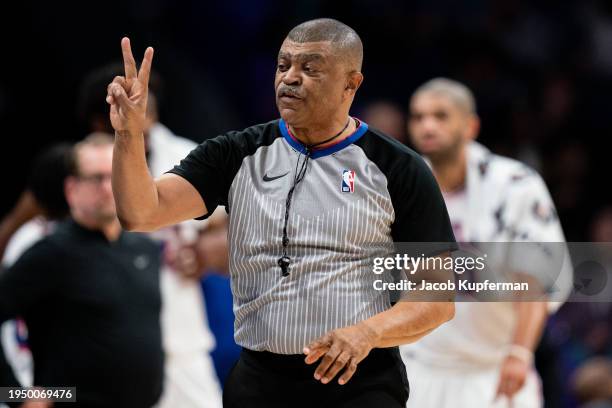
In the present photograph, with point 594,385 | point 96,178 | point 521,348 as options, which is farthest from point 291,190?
point 594,385

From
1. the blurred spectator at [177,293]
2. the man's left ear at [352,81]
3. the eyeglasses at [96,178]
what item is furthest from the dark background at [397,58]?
the man's left ear at [352,81]

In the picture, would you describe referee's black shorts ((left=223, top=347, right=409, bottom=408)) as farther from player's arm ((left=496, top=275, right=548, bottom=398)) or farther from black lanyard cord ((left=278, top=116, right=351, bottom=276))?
player's arm ((left=496, top=275, right=548, bottom=398))

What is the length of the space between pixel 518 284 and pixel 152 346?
6.22 ft

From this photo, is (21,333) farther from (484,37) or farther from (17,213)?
(484,37)

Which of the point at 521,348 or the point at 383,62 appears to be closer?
the point at 521,348

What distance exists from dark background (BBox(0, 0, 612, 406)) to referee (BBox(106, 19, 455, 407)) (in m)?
4.62

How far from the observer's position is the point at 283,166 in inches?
142

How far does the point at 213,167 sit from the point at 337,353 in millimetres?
745

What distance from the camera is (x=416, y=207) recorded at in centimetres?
352

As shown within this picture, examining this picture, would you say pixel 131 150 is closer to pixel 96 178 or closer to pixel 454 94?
pixel 96 178

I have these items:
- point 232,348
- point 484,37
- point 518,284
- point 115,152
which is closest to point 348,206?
point 115,152

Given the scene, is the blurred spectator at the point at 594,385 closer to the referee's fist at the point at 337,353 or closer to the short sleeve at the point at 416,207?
the short sleeve at the point at 416,207

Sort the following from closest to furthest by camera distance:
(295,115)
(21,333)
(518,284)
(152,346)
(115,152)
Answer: (115,152)
(295,115)
(152,346)
(518,284)
(21,333)

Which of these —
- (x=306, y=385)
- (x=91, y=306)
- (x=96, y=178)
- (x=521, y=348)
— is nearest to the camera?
(x=306, y=385)
